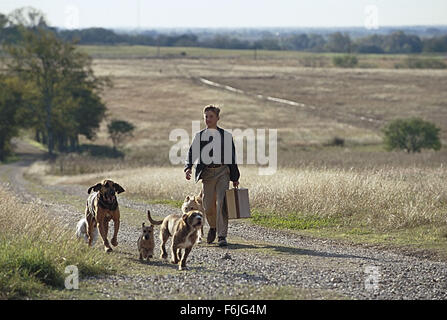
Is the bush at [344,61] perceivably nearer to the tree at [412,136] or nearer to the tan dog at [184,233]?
the tree at [412,136]

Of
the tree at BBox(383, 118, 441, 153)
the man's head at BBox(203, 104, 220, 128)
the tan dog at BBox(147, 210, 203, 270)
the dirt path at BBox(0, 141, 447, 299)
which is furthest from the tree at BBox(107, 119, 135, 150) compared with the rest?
the tan dog at BBox(147, 210, 203, 270)

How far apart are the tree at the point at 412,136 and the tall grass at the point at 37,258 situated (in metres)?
47.3

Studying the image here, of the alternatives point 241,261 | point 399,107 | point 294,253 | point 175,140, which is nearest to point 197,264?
point 241,261

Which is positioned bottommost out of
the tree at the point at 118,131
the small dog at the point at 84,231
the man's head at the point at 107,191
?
the tree at the point at 118,131

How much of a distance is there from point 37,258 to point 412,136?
5097 cm

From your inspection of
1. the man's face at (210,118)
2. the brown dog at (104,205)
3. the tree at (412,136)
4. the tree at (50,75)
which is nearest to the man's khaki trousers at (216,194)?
the man's face at (210,118)

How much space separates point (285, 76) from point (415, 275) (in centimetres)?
12064

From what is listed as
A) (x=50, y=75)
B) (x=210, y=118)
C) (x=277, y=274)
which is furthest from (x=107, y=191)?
(x=50, y=75)

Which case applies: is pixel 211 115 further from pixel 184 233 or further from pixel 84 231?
pixel 84 231

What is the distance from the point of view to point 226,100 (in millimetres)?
99562

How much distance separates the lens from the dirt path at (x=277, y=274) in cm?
941

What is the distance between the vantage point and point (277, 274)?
1070 cm

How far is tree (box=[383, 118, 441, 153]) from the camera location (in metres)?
57.1
